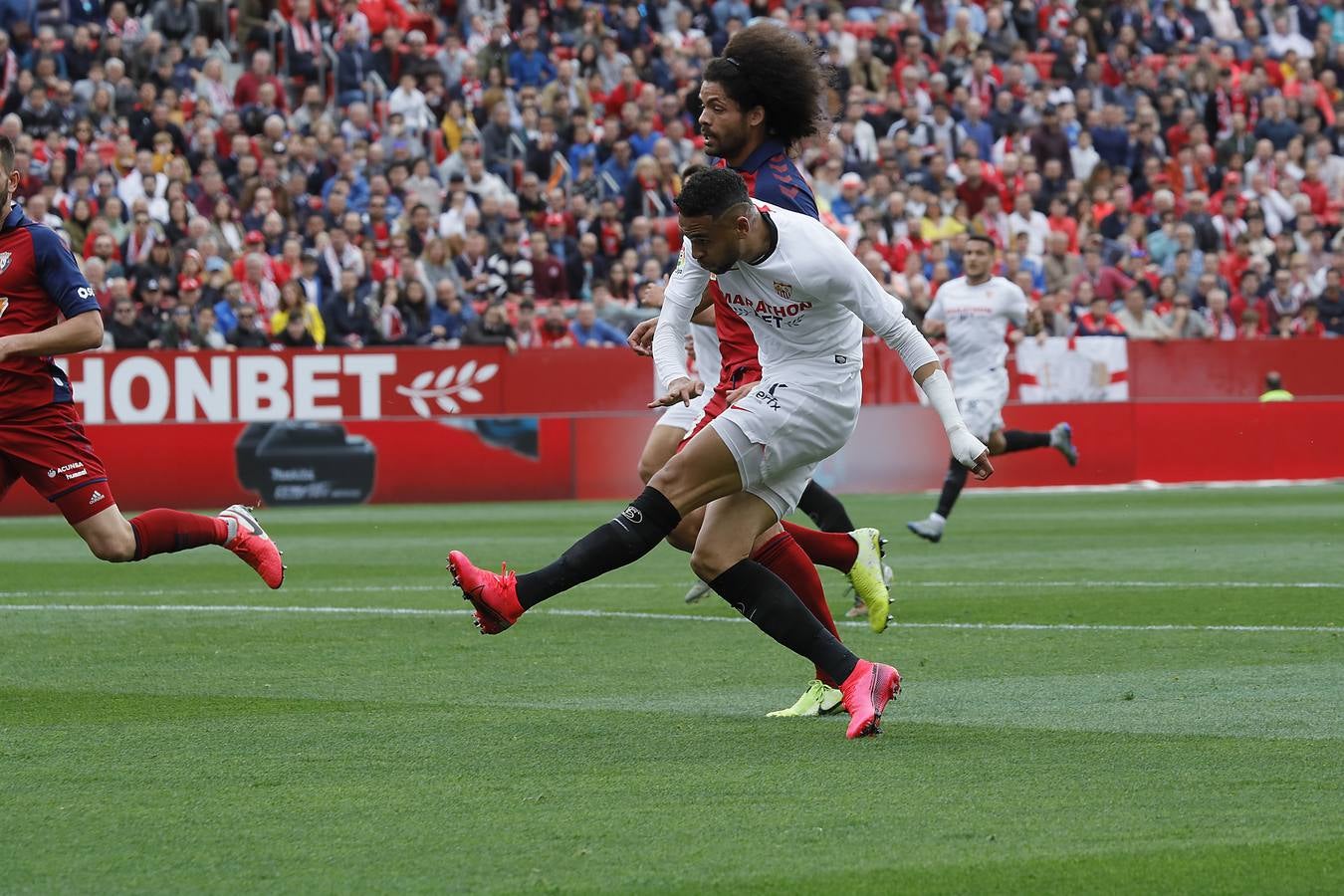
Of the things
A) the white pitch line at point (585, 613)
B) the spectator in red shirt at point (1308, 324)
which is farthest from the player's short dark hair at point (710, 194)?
the spectator in red shirt at point (1308, 324)

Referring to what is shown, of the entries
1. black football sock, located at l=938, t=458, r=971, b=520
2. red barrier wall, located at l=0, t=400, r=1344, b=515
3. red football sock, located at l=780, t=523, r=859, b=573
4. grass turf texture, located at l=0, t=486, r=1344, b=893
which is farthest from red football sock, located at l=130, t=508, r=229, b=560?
red barrier wall, located at l=0, t=400, r=1344, b=515

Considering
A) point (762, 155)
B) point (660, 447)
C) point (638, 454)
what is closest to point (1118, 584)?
point (660, 447)

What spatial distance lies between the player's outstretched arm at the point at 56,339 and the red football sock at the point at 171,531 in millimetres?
888

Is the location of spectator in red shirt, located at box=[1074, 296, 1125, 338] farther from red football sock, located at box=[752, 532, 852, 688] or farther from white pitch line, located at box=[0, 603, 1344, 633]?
red football sock, located at box=[752, 532, 852, 688]

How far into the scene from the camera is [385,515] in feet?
67.9

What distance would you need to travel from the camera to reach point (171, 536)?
8992 millimetres

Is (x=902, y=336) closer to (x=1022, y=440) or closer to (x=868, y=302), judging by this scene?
(x=868, y=302)

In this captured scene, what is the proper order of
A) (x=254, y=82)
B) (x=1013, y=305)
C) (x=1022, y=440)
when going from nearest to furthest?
(x=1013, y=305) < (x=1022, y=440) < (x=254, y=82)

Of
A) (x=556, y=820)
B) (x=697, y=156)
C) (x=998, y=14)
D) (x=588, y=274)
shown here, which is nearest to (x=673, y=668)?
(x=556, y=820)

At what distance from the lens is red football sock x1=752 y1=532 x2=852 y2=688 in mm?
7488

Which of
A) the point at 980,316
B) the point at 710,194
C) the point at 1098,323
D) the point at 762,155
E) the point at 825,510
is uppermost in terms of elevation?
the point at 710,194

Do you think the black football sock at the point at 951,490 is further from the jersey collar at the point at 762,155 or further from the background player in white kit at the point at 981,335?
the jersey collar at the point at 762,155

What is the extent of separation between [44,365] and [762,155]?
294 centimetres

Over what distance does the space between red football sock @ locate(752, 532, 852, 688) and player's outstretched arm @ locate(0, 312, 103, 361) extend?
271cm
